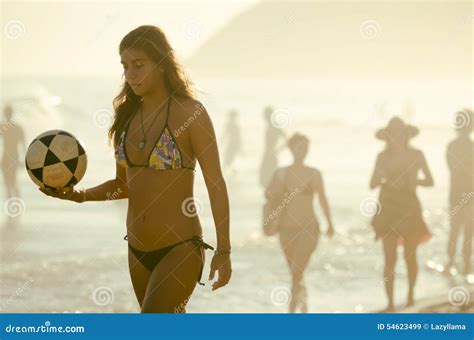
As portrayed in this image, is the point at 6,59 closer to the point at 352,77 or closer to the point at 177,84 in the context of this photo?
the point at 352,77

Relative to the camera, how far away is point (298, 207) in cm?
988

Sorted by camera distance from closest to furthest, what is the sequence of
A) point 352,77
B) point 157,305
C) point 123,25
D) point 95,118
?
point 157,305, point 95,118, point 123,25, point 352,77

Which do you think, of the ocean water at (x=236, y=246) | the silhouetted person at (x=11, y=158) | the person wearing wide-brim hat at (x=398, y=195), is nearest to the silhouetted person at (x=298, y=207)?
the person wearing wide-brim hat at (x=398, y=195)

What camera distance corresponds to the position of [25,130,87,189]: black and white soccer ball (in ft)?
15.9

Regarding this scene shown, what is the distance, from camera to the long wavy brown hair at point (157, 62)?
4.54 meters

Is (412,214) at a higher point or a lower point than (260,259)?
higher

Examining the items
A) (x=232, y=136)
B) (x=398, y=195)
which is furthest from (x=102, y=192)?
(x=232, y=136)

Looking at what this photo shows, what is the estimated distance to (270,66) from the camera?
122312mm

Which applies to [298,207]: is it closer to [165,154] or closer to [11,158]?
[165,154]

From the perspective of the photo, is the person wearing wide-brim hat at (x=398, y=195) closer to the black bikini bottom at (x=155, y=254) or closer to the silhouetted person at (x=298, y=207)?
the silhouetted person at (x=298, y=207)

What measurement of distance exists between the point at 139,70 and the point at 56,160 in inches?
26.7

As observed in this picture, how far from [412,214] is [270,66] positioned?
112672mm

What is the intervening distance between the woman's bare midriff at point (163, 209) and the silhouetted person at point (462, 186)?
27.1ft
